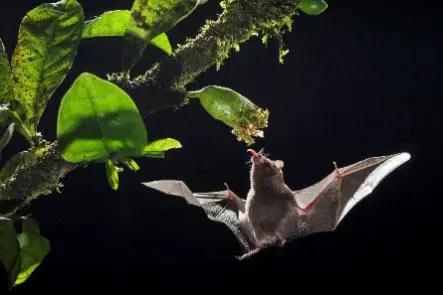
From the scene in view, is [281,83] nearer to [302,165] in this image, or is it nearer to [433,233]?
[302,165]

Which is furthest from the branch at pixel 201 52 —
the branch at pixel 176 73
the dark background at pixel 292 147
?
the dark background at pixel 292 147

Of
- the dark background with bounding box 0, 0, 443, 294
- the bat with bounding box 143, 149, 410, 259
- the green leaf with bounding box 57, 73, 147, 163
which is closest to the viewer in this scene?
the green leaf with bounding box 57, 73, 147, 163

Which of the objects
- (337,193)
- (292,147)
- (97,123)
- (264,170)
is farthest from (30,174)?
(292,147)

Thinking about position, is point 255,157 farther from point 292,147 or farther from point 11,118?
point 292,147

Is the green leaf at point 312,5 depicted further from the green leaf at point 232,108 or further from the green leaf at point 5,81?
the green leaf at point 5,81

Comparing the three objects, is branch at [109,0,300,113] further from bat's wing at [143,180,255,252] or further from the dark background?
the dark background

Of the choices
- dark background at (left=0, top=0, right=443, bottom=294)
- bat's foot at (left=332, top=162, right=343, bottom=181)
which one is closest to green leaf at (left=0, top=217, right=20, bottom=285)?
bat's foot at (left=332, top=162, right=343, bottom=181)
